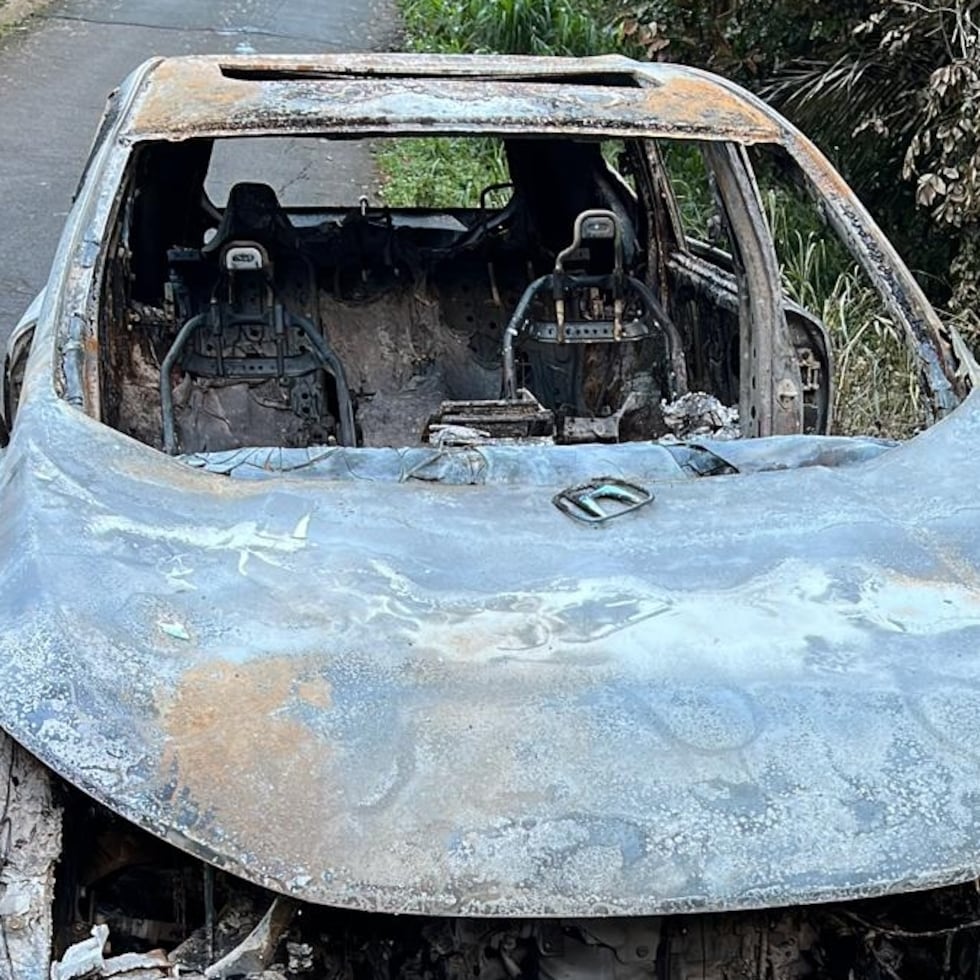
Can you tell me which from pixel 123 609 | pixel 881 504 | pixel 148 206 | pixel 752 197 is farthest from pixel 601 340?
pixel 123 609

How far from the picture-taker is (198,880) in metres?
2.08

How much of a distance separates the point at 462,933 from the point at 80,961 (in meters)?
0.59

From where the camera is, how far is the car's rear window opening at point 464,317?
Result: 3561 millimetres

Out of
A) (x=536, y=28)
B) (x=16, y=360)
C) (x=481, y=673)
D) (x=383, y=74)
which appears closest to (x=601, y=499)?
(x=481, y=673)

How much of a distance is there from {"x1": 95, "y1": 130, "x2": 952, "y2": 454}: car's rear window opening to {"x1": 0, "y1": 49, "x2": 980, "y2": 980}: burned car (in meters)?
0.41

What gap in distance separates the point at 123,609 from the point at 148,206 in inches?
96.9

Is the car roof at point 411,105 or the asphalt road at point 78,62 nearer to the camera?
the car roof at point 411,105

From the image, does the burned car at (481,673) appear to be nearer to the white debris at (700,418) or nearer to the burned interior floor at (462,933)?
the burned interior floor at (462,933)

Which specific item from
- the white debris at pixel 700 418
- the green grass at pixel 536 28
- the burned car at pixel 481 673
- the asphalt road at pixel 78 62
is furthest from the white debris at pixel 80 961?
the green grass at pixel 536 28

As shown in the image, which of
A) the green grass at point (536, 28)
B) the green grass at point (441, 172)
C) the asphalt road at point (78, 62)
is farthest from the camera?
the green grass at point (536, 28)

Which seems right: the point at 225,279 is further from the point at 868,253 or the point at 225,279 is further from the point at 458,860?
the point at 458,860

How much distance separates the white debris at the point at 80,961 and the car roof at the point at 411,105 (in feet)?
5.98

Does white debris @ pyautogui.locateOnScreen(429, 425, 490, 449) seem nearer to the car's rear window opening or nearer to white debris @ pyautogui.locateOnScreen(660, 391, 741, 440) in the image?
the car's rear window opening

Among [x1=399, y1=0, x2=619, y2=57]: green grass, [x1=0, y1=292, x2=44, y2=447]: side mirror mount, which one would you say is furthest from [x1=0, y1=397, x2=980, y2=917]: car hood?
[x1=399, y1=0, x2=619, y2=57]: green grass
